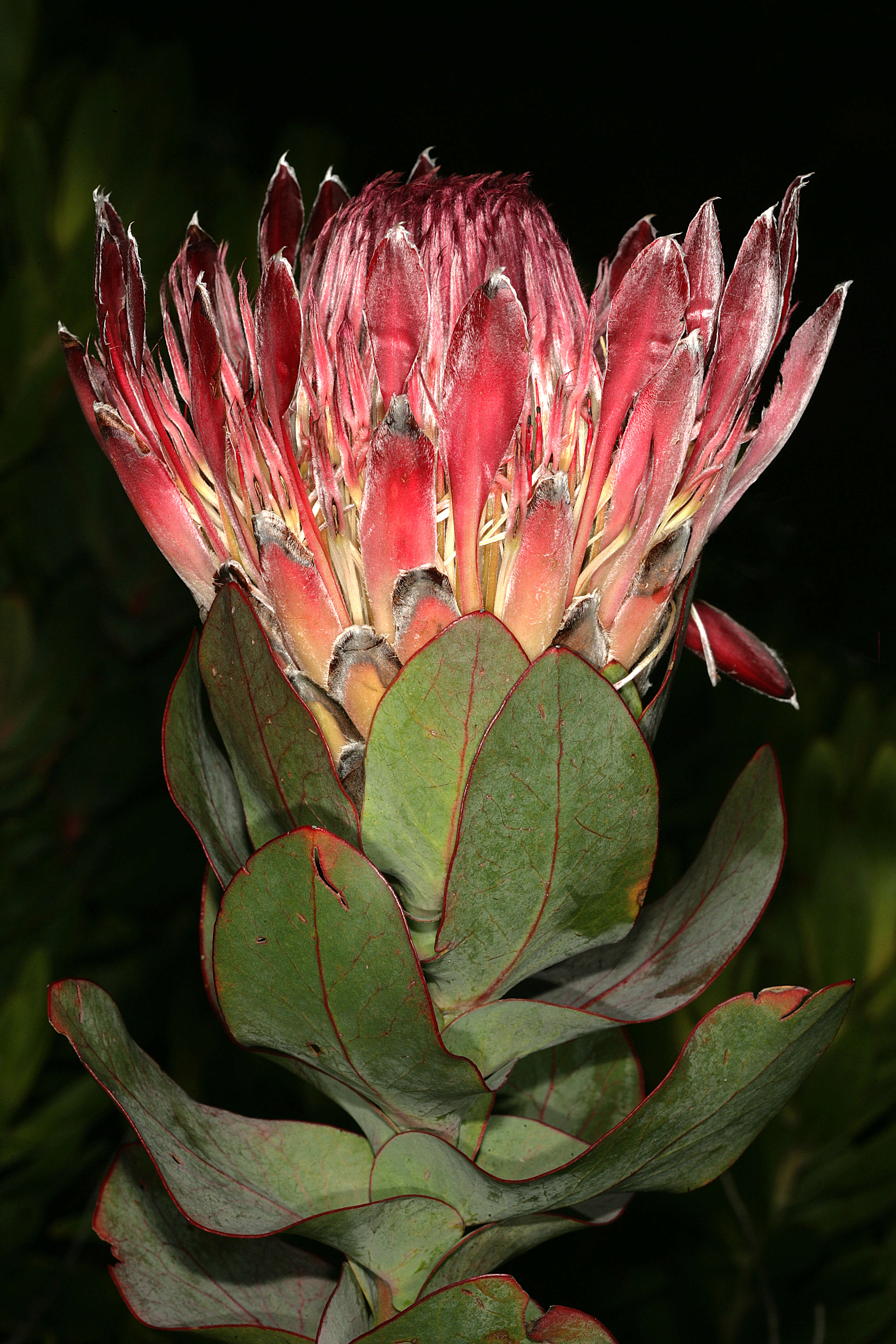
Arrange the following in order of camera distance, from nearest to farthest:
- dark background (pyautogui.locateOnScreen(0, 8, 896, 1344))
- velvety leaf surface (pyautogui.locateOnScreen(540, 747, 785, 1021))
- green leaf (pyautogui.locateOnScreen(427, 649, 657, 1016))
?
green leaf (pyautogui.locateOnScreen(427, 649, 657, 1016)) → velvety leaf surface (pyautogui.locateOnScreen(540, 747, 785, 1021)) → dark background (pyautogui.locateOnScreen(0, 8, 896, 1344))

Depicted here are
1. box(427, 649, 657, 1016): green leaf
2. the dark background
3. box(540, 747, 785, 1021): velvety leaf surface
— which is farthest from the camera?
the dark background

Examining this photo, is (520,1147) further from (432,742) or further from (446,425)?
(446,425)

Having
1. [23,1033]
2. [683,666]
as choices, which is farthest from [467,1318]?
[683,666]

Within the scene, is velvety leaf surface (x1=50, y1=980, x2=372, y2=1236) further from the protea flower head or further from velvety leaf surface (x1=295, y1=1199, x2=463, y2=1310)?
the protea flower head

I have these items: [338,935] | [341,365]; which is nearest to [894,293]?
[341,365]

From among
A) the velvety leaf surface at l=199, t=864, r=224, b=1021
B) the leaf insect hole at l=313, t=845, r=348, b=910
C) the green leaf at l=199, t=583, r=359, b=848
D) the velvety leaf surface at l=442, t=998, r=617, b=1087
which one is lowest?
the velvety leaf surface at l=442, t=998, r=617, b=1087

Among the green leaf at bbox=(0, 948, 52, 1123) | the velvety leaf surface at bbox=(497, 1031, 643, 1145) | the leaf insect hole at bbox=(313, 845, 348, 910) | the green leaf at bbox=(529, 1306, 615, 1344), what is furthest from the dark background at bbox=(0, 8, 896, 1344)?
the leaf insect hole at bbox=(313, 845, 348, 910)

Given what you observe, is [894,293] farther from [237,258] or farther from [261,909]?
[261,909]

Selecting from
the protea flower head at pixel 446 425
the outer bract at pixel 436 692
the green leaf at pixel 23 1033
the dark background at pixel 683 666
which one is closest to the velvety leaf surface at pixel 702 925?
the outer bract at pixel 436 692

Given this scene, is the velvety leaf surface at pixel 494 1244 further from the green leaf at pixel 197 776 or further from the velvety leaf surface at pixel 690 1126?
the green leaf at pixel 197 776
